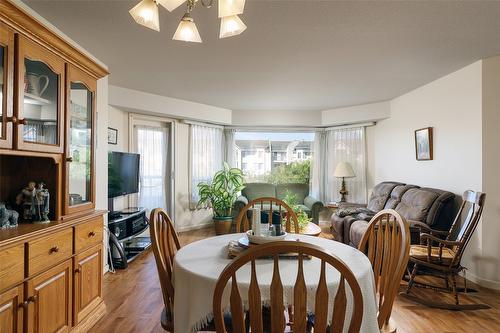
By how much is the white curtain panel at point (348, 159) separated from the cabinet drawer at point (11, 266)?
5229 millimetres

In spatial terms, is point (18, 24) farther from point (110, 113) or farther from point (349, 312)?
point (110, 113)

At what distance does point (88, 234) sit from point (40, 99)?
985 millimetres

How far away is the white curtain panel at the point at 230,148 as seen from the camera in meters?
6.14

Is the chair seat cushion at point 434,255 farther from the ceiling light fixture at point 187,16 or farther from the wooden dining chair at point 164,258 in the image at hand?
the ceiling light fixture at point 187,16

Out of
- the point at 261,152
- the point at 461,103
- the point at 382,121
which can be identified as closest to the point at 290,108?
the point at 261,152

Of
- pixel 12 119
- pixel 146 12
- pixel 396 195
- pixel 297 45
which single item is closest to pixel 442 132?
pixel 396 195

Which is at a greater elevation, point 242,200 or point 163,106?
point 163,106

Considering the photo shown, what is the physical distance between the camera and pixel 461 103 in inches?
132

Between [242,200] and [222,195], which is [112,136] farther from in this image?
[242,200]

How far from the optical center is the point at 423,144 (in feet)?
13.2

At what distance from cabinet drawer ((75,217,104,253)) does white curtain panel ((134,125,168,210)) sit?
263 centimetres

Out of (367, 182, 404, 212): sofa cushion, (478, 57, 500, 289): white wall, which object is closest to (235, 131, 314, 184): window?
(367, 182, 404, 212): sofa cushion

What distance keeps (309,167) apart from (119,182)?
3884 millimetres

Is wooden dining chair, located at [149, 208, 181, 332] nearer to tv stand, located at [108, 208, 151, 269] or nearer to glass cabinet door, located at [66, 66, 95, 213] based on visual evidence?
glass cabinet door, located at [66, 66, 95, 213]
